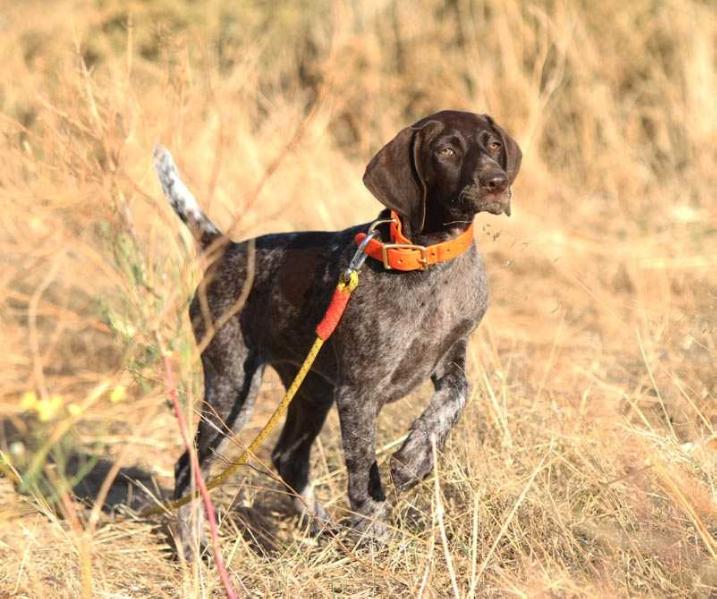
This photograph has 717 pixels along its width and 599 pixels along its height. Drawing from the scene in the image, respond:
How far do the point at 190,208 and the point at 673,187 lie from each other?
5525mm

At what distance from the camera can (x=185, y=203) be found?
486 centimetres

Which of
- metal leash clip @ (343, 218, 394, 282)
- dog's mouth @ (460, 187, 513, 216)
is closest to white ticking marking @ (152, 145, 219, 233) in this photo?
metal leash clip @ (343, 218, 394, 282)

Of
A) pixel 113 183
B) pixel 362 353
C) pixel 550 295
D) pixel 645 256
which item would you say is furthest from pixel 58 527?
pixel 645 256

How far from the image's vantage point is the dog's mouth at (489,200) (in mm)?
3803

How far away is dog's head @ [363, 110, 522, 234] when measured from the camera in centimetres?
399

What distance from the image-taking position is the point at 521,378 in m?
5.83

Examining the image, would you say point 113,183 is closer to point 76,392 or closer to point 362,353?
point 362,353

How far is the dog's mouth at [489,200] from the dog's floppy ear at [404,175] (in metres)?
0.25

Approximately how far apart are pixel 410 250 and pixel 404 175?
0.28 metres

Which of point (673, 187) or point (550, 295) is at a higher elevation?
point (673, 187)

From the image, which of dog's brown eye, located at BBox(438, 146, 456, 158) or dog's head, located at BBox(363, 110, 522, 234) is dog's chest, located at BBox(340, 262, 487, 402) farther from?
dog's brown eye, located at BBox(438, 146, 456, 158)

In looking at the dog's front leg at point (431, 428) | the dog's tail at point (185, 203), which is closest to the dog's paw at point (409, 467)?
the dog's front leg at point (431, 428)

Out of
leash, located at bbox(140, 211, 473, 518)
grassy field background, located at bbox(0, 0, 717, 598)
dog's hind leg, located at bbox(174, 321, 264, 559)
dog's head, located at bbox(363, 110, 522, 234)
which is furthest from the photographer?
dog's hind leg, located at bbox(174, 321, 264, 559)

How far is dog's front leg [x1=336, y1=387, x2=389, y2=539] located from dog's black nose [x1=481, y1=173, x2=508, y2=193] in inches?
34.8
